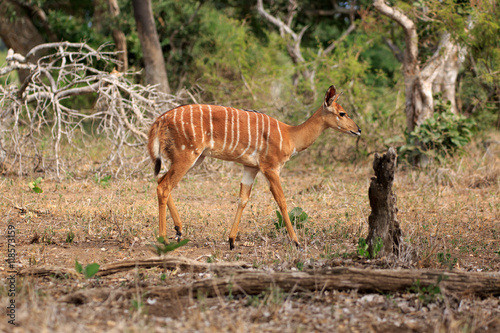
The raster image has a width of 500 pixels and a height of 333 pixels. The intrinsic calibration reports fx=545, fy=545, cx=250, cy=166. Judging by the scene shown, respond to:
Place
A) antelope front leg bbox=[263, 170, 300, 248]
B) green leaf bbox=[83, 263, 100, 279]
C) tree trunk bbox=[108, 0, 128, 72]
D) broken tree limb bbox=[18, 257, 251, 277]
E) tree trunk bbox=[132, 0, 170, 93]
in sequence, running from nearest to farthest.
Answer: green leaf bbox=[83, 263, 100, 279] < broken tree limb bbox=[18, 257, 251, 277] < antelope front leg bbox=[263, 170, 300, 248] < tree trunk bbox=[132, 0, 170, 93] < tree trunk bbox=[108, 0, 128, 72]

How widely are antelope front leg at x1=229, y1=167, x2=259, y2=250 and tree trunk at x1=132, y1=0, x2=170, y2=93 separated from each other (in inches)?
319

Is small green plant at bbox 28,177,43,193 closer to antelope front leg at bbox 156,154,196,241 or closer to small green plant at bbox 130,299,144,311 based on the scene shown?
antelope front leg at bbox 156,154,196,241

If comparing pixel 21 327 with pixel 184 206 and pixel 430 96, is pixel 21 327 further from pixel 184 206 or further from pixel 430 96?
pixel 430 96

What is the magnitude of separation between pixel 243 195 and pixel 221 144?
0.64 metres

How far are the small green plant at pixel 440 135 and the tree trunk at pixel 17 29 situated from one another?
11094 mm

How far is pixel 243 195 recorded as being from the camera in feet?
20.5

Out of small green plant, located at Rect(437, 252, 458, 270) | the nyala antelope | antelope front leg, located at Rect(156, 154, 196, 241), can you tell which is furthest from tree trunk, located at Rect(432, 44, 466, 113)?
antelope front leg, located at Rect(156, 154, 196, 241)

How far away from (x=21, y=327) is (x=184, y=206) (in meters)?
4.48

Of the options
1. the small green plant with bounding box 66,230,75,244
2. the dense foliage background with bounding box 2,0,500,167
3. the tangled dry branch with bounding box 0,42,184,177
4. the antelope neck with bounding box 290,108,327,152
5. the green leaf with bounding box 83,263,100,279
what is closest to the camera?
the green leaf with bounding box 83,263,100,279

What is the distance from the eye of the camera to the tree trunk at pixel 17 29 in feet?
51.3

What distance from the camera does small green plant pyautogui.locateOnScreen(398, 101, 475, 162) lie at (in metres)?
10.4

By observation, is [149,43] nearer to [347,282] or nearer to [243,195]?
[243,195]

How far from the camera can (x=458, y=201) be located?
8.36 m

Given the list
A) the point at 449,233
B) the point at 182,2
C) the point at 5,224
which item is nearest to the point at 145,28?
the point at 182,2
